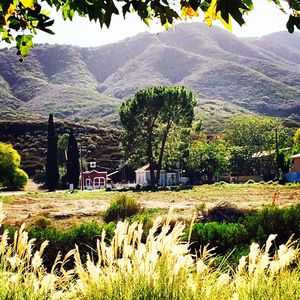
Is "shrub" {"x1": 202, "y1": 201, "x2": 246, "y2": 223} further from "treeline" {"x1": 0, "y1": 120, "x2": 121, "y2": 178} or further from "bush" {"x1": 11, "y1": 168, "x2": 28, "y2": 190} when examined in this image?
"treeline" {"x1": 0, "y1": 120, "x2": 121, "y2": 178}

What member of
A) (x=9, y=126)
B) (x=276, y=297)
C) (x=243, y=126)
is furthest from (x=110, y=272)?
(x=9, y=126)

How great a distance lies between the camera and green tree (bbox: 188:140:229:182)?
239 ft

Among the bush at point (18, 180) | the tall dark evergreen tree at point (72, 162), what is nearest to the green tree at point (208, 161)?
the tall dark evergreen tree at point (72, 162)

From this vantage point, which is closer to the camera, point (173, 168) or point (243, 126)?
point (173, 168)

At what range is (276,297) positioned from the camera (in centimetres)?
401

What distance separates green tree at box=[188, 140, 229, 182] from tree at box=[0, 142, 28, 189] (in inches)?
1016

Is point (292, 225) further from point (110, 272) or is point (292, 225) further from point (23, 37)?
point (23, 37)

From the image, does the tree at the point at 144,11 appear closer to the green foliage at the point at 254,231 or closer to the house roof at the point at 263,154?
the green foliage at the point at 254,231

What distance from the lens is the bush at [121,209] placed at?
66.4ft

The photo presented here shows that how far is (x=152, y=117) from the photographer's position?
63.4 m

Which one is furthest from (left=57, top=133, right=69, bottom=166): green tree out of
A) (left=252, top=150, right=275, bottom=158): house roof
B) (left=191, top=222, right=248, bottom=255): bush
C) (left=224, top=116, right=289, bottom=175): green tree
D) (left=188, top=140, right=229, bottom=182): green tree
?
(left=191, top=222, right=248, bottom=255): bush

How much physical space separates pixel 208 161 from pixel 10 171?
1126 inches

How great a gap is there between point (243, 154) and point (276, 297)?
2932 inches

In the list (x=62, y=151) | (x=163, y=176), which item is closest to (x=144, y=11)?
(x=163, y=176)
